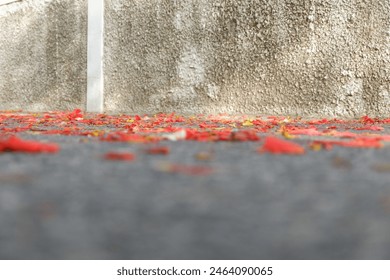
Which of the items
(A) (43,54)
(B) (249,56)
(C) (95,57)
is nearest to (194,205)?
(B) (249,56)

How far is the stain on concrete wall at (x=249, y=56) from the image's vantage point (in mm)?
4723

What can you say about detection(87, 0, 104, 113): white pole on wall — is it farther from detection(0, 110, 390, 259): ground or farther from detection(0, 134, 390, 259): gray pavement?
detection(0, 134, 390, 259): gray pavement

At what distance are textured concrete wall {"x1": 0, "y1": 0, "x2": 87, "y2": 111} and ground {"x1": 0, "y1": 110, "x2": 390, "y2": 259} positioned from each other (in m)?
5.29

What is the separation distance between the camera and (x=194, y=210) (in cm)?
111

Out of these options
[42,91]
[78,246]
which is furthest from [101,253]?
[42,91]

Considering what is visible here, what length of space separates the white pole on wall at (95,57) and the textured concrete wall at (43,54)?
166mm

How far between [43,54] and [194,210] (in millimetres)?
7119

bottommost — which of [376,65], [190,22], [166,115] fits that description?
[166,115]

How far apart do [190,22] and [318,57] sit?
1.71 m

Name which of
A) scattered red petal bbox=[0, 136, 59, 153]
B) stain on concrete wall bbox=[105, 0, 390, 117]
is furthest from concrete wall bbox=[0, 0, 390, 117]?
scattered red petal bbox=[0, 136, 59, 153]

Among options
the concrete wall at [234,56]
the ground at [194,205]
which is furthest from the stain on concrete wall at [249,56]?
the ground at [194,205]

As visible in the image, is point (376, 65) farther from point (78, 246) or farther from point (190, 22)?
point (78, 246)

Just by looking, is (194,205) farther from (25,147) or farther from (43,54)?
(43,54)
